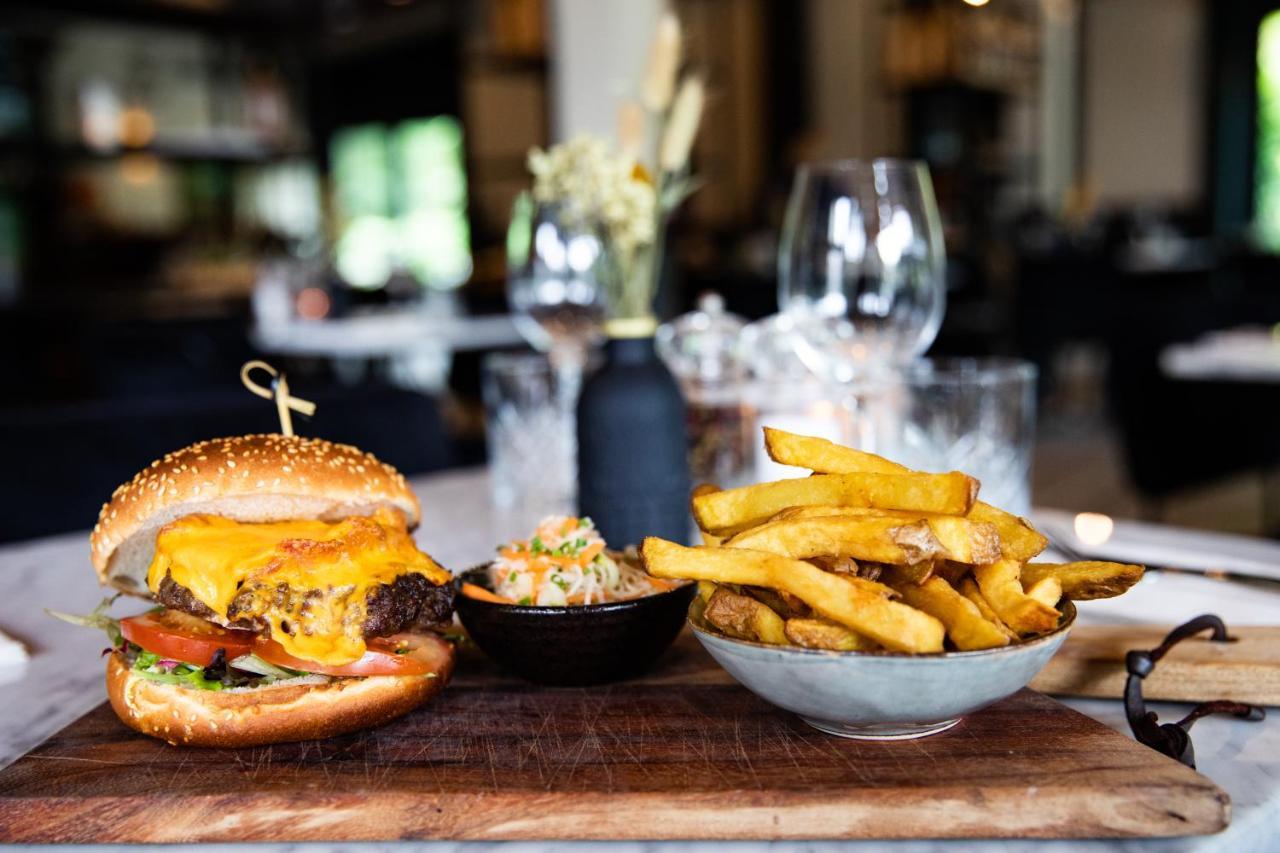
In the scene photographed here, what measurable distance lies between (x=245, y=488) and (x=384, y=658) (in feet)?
0.81

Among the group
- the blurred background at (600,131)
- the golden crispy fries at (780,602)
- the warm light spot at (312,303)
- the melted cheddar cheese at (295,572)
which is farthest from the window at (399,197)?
the golden crispy fries at (780,602)

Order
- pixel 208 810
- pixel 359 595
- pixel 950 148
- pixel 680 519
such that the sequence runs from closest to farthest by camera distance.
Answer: pixel 208 810
pixel 359 595
pixel 680 519
pixel 950 148

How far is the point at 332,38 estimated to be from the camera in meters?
13.9

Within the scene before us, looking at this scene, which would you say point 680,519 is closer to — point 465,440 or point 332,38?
point 465,440

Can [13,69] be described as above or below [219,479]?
above

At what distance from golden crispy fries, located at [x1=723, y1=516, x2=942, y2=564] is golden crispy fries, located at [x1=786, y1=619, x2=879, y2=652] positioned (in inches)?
2.6

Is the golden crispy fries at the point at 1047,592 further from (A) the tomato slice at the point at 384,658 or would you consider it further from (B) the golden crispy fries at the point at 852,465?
(A) the tomato slice at the point at 384,658

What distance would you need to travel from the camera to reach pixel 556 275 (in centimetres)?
205

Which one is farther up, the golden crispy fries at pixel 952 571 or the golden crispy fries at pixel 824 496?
the golden crispy fries at pixel 824 496

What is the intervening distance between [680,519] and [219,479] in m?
0.67

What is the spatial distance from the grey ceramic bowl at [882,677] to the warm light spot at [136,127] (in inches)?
397

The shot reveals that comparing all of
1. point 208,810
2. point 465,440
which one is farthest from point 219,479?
point 465,440

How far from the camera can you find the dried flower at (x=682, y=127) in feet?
5.60

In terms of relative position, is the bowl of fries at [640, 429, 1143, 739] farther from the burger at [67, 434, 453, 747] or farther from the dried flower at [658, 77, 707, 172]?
the dried flower at [658, 77, 707, 172]
